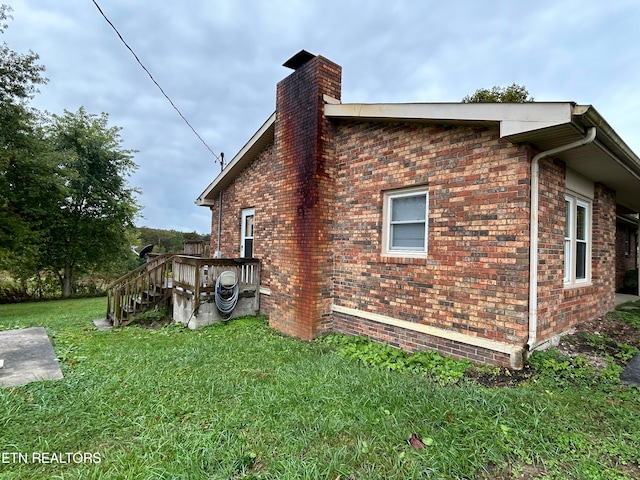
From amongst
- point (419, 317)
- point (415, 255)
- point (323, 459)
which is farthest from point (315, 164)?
point (323, 459)

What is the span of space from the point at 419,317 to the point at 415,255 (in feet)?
3.25

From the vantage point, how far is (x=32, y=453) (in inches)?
101

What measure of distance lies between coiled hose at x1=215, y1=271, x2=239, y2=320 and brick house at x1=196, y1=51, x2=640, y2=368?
1242mm

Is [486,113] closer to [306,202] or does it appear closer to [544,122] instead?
[544,122]

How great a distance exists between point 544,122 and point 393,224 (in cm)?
258

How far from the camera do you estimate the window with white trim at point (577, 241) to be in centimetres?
542

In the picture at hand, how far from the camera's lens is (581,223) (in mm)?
5938

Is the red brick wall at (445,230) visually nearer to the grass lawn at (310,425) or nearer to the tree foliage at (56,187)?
the grass lawn at (310,425)

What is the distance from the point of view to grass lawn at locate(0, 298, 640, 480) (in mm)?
2293

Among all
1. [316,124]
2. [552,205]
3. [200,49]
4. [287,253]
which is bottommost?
[287,253]

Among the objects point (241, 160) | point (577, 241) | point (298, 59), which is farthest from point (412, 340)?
point (241, 160)

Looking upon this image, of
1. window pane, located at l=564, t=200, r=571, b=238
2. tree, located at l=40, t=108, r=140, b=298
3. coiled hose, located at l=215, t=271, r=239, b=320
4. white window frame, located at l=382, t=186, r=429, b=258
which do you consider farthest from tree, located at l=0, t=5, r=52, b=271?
window pane, located at l=564, t=200, r=571, b=238

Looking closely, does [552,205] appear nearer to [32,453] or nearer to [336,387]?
[336,387]

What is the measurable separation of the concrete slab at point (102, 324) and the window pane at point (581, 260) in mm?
10168
